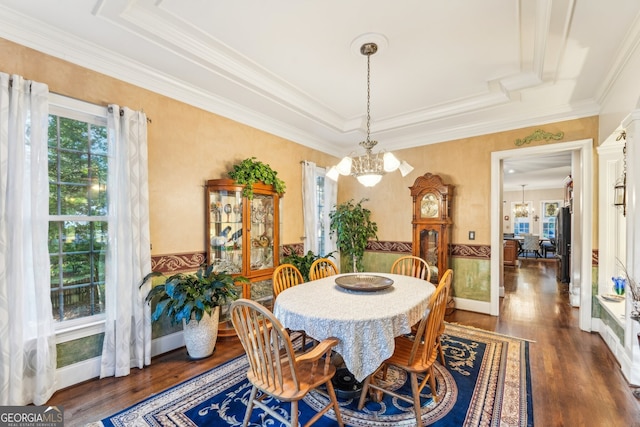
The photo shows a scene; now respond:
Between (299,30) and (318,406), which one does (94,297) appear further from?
(299,30)

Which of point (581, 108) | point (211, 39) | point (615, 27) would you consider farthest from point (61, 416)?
point (581, 108)

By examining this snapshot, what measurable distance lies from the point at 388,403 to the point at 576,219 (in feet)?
15.6

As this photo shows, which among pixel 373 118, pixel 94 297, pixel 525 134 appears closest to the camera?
pixel 94 297

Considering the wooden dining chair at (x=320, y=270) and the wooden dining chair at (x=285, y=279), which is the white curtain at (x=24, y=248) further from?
the wooden dining chair at (x=320, y=270)

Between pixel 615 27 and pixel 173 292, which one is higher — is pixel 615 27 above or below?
above

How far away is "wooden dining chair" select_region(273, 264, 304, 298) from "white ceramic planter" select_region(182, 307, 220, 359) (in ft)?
2.25

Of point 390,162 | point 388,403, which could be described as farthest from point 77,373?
point 390,162

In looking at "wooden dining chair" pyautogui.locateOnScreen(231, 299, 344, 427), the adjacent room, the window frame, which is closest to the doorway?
the adjacent room

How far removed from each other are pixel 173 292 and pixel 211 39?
2.21 m

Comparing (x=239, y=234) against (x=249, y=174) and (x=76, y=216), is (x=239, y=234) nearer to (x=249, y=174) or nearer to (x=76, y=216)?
(x=249, y=174)

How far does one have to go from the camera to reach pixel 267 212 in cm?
374

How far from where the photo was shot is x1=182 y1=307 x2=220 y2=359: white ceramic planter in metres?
2.76

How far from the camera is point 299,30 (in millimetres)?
2357

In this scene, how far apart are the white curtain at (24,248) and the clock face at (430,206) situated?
4305 mm
